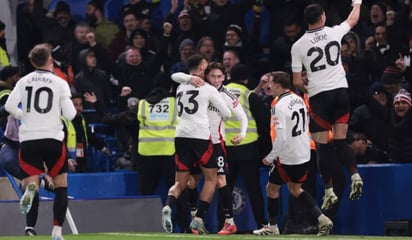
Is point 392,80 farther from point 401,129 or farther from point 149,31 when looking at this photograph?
point 149,31

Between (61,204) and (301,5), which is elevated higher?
(301,5)

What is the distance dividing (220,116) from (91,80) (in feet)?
16.5

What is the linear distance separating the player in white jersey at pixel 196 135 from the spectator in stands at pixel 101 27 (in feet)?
23.5

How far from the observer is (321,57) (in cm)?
1567

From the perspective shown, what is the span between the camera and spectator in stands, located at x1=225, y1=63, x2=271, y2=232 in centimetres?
1872

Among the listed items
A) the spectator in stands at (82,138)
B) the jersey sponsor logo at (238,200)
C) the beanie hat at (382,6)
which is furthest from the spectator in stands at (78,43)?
the beanie hat at (382,6)

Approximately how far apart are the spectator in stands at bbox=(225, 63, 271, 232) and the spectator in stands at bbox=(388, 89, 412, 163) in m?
1.77

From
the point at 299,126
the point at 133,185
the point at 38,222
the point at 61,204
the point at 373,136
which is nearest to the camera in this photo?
the point at 61,204

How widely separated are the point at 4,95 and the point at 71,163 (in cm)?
204

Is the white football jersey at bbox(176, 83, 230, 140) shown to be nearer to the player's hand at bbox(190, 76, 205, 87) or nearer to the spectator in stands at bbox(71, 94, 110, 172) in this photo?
the player's hand at bbox(190, 76, 205, 87)

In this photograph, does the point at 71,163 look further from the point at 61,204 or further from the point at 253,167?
the point at 61,204

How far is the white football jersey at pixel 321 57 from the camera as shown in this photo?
51.4 feet

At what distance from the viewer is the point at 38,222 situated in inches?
709

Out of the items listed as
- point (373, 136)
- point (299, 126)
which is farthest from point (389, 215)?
point (299, 126)
